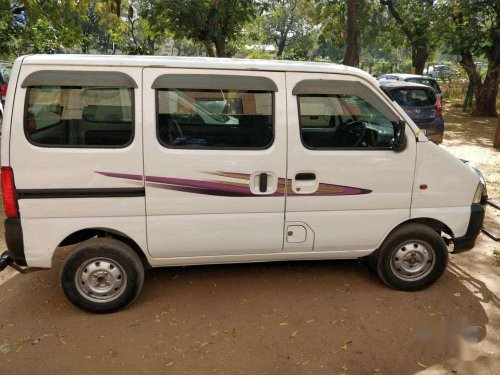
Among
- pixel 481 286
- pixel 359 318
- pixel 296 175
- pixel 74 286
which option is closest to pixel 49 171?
pixel 74 286

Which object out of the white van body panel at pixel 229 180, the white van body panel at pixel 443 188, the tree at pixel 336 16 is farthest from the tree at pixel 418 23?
the white van body panel at pixel 229 180

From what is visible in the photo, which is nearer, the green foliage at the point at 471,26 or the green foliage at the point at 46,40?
the green foliage at the point at 471,26

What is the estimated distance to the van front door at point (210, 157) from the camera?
10.7 feet

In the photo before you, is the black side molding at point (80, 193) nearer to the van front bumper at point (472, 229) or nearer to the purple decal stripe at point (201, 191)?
the purple decal stripe at point (201, 191)

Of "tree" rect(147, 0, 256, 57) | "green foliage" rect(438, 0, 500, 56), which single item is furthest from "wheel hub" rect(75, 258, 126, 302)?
"green foliage" rect(438, 0, 500, 56)

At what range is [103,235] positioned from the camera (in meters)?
3.53

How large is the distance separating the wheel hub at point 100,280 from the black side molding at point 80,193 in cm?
54

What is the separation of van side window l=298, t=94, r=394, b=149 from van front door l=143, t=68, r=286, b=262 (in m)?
0.24

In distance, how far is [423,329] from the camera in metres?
3.44

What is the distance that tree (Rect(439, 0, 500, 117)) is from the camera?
48.2 feet

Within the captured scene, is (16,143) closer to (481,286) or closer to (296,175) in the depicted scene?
(296,175)

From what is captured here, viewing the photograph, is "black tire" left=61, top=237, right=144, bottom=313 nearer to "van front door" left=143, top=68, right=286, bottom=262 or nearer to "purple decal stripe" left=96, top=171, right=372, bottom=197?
"van front door" left=143, top=68, right=286, bottom=262

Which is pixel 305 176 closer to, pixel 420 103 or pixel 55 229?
pixel 55 229

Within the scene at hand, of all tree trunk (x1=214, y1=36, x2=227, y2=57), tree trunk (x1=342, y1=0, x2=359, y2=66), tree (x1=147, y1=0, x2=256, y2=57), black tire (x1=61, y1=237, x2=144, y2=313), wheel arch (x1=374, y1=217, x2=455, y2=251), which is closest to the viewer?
black tire (x1=61, y1=237, x2=144, y2=313)
